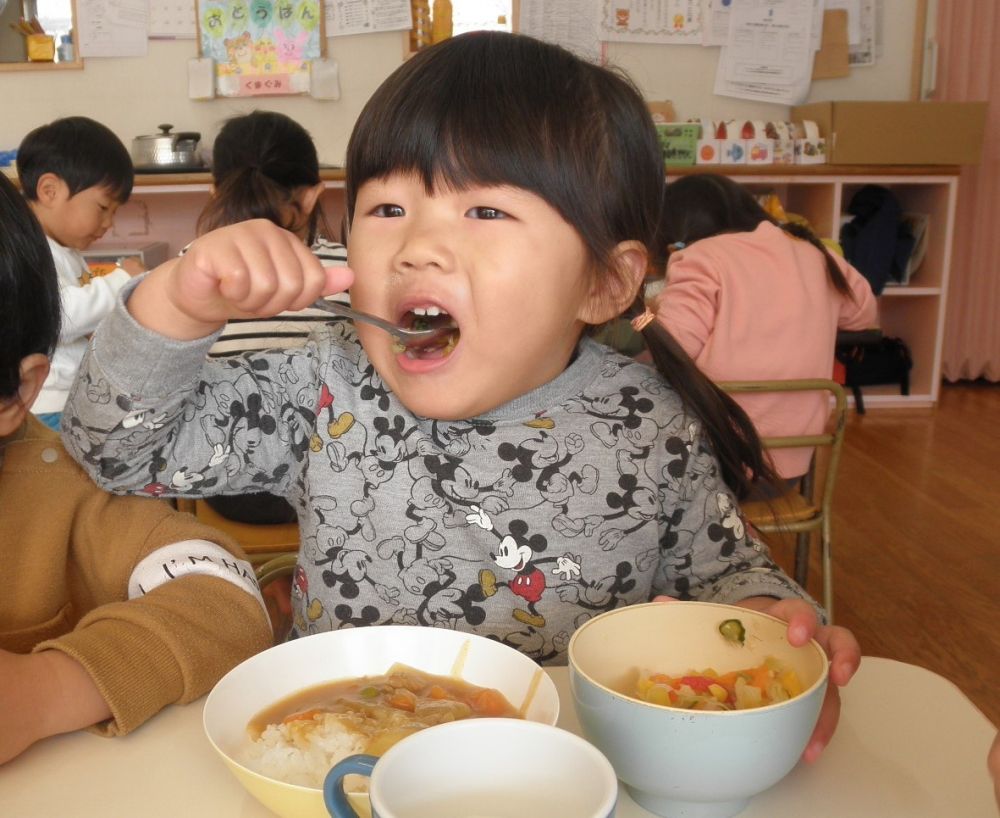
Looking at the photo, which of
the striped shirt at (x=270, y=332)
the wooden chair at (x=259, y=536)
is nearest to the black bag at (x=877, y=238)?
the striped shirt at (x=270, y=332)

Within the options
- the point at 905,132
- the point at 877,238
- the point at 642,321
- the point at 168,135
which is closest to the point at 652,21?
the point at 905,132

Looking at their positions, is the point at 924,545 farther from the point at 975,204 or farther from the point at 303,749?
the point at 303,749

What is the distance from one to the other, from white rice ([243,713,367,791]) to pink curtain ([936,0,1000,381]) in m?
4.56

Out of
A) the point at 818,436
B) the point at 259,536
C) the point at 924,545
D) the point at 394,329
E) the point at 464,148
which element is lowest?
the point at 924,545

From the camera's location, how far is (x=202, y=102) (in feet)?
13.6

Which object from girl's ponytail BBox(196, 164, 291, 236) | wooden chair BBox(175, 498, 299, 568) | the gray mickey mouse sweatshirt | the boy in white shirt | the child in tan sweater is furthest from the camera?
the boy in white shirt

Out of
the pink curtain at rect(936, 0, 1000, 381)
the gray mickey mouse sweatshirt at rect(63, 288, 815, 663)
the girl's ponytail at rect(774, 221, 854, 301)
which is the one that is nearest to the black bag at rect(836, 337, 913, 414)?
the pink curtain at rect(936, 0, 1000, 381)

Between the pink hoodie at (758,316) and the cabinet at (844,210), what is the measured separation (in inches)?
82.9

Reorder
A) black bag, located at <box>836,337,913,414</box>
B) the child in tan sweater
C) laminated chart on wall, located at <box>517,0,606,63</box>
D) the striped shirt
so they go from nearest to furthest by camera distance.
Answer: the child in tan sweater < the striped shirt < laminated chart on wall, located at <box>517,0,606,63</box> < black bag, located at <box>836,337,913,414</box>

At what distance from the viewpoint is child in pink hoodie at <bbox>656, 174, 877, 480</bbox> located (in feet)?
6.44

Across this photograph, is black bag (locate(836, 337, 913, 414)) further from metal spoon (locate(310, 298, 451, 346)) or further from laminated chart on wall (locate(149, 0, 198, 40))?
metal spoon (locate(310, 298, 451, 346))

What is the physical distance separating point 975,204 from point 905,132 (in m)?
0.72

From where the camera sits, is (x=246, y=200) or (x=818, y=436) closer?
(x=818, y=436)

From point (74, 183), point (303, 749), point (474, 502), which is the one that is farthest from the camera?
point (74, 183)
